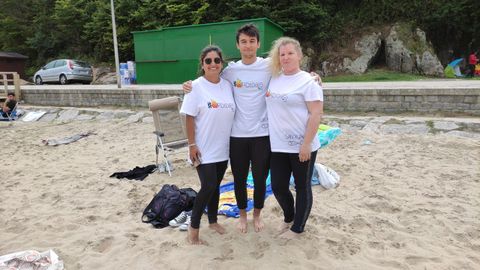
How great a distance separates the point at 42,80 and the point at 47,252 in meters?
21.5

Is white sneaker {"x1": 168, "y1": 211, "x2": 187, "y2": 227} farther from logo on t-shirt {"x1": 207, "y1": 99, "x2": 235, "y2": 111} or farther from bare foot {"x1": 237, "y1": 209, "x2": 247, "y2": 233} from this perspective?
logo on t-shirt {"x1": 207, "y1": 99, "x2": 235, "y2": 111}

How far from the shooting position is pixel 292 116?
9.29ft

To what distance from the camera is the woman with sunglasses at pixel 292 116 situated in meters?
2.79

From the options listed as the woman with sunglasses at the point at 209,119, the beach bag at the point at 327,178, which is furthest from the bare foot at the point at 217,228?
the beach bag at the point at 327,178

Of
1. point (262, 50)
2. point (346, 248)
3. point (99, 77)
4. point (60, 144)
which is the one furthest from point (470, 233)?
point (99, 77)

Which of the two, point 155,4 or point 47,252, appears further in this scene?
point 155,4

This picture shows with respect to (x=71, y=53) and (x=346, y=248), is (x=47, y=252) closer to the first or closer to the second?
(x=346, y=248)

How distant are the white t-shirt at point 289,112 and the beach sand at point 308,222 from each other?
871 mm

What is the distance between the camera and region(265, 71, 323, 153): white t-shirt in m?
2.80

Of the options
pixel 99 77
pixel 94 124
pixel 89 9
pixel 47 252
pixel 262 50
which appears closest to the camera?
pixel 47 252

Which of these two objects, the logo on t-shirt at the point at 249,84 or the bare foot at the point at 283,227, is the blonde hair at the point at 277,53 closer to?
the logo on t-shirt at the point at 249,84

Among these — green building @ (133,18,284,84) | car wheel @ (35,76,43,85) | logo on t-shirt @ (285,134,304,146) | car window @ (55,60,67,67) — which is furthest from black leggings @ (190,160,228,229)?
car wheel @ (35,76,43,85)

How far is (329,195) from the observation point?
430 cm

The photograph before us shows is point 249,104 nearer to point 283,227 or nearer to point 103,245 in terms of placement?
point 283,227
